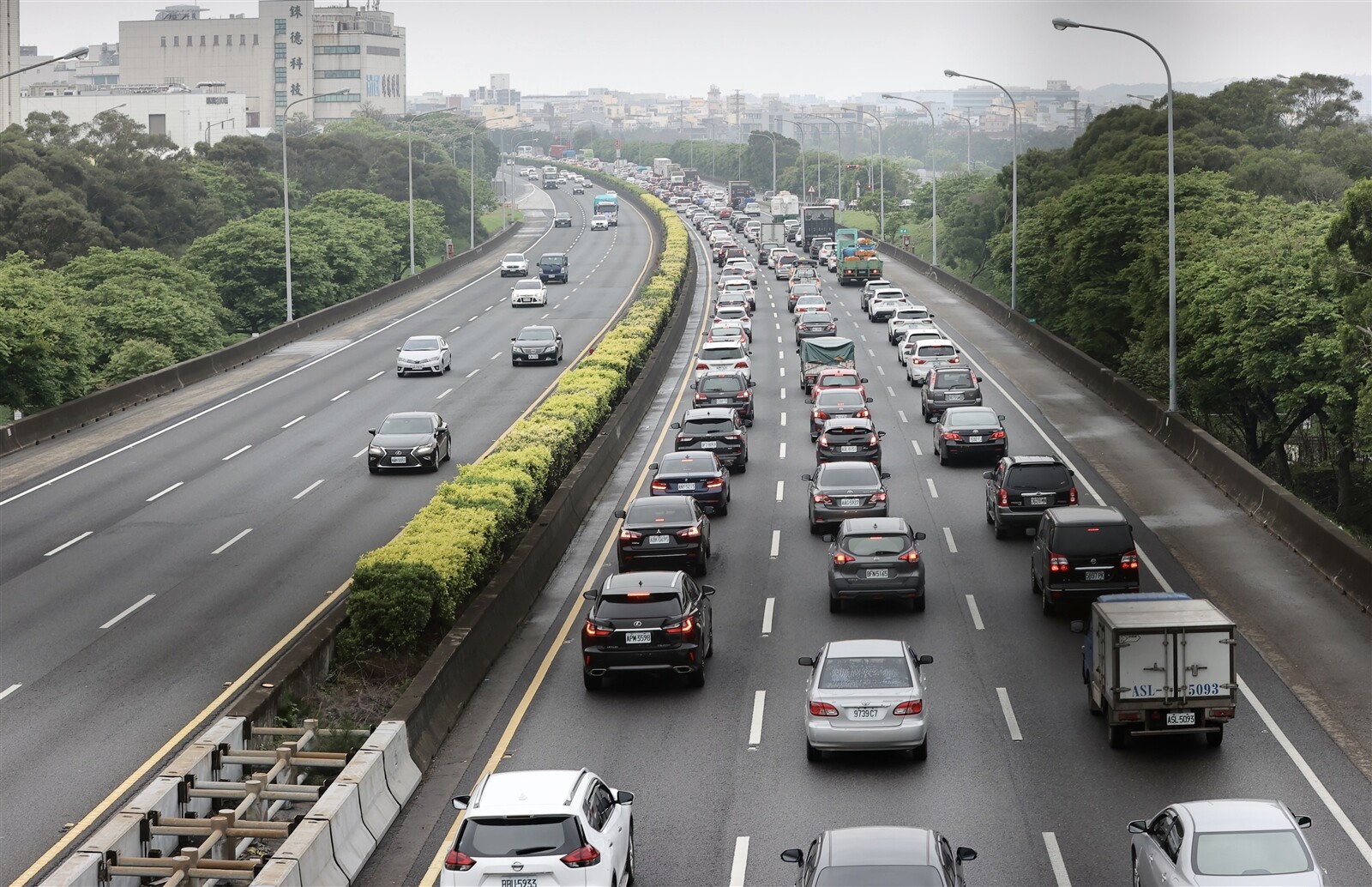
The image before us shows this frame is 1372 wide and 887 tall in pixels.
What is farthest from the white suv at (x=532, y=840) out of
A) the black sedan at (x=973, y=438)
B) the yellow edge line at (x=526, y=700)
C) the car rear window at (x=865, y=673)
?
the black sedan at (x=973, y=438)

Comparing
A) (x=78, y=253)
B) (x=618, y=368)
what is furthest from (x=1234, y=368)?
(x=78, y=253)

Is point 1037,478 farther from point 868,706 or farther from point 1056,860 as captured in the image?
point 1056,860

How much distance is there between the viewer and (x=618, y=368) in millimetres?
47594

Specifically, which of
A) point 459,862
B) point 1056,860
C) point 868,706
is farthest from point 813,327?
point 459,862

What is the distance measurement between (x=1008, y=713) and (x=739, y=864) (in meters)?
6.04

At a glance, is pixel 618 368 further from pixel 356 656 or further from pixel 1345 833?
pixel 1345 833

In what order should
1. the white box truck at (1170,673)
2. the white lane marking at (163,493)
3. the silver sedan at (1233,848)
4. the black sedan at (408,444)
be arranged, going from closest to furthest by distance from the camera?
the silver sedan at (1233,848) → the white box truck at (1170,673) → the white lane marking at (163,493) → the black sedan at (408,444)

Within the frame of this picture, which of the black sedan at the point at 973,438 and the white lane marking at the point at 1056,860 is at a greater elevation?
the black sedan at the point at 973,438

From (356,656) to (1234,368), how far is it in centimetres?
2971

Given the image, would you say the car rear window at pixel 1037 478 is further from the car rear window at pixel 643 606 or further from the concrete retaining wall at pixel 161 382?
the concrete retaining wall at pixel 161 382

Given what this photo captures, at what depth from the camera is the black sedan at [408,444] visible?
3747 cm

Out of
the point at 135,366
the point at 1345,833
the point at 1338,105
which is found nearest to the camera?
the point at 1345,833

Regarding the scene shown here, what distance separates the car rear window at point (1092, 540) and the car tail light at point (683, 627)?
21.9 feet

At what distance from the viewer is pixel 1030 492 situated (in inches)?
1197
